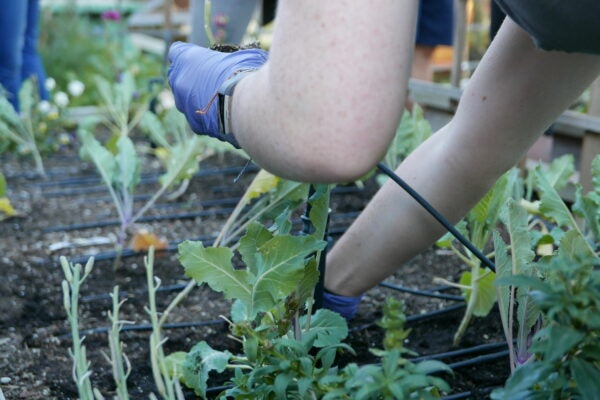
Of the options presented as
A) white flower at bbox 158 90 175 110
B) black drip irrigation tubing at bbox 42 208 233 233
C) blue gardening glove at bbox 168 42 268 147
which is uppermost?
blue gardening glove at bbox 168 42 268 147

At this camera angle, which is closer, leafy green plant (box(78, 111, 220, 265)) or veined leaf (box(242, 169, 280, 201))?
veined leaf (box(242, 169, 280, 201))

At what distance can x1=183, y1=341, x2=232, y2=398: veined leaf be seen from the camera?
4.57 ft

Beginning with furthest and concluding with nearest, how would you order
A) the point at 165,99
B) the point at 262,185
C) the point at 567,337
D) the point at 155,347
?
the point at 165,99 → the point at 262,185 → the point at 155,347 → the point at 567,337

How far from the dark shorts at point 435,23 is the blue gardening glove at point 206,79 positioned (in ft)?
8.51

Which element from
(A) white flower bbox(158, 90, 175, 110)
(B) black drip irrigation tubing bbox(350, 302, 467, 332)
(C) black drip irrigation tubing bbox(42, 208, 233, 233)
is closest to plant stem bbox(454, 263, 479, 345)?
(B) black drip irrigation tubing bbox(350, 302, 467, 332)

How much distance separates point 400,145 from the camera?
104 inches

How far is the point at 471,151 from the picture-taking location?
1.54m

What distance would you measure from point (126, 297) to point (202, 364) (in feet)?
2.80

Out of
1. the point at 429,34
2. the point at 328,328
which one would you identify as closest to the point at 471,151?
the point at 328,328

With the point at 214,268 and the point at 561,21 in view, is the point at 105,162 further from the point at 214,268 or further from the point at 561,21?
the point at 561,21

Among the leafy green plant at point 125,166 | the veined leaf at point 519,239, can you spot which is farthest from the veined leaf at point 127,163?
the veined leaf at point 519,239

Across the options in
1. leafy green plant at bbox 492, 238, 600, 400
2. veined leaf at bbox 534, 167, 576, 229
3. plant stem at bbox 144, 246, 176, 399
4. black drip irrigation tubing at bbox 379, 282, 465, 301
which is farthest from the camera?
black drip irrigation tubing at bbox 379, 282, 465, 301

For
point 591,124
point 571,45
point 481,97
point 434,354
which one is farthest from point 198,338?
point 591,124

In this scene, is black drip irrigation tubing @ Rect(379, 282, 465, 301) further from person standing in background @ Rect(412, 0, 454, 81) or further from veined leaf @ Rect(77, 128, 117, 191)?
person standing in background @ Rect(412, 0, 454, 81)
